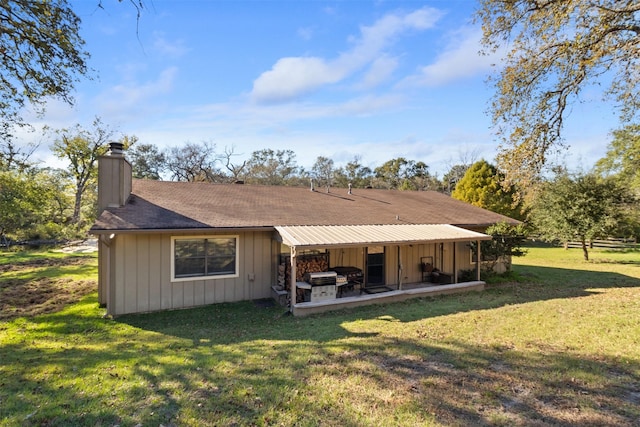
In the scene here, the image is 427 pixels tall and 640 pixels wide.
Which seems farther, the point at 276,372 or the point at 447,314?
the point at 447,314

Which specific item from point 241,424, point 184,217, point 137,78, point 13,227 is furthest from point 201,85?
point 13,227

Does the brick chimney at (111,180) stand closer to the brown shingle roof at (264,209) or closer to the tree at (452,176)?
the brown shingle roof at (264,209)

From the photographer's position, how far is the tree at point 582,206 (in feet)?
55.6

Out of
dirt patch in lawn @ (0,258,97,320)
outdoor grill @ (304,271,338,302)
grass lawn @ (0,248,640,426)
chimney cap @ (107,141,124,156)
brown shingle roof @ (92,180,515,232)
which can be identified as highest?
chimney cap @ (107,141,124,156)

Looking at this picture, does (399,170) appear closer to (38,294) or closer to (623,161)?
(623,161)

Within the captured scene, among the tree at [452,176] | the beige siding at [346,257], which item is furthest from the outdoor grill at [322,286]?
the tree at [452,176]

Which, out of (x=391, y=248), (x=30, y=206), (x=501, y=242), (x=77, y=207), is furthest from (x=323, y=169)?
(x=391, y=248)

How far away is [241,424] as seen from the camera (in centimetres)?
341

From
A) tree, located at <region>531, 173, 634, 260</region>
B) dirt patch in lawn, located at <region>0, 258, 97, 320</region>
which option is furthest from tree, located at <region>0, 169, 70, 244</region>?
tree, located at <region>531, 173, 634, 260</region>

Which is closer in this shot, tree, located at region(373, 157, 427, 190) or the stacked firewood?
the stacked firewood

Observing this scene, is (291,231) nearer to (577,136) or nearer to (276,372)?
(276,372)

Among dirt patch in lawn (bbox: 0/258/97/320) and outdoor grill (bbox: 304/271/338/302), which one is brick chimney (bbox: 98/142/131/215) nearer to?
dirt patch in lawn (bbox: 0/258/97/320)

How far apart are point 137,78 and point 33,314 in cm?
782

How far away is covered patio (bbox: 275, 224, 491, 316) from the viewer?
27.2 ft
